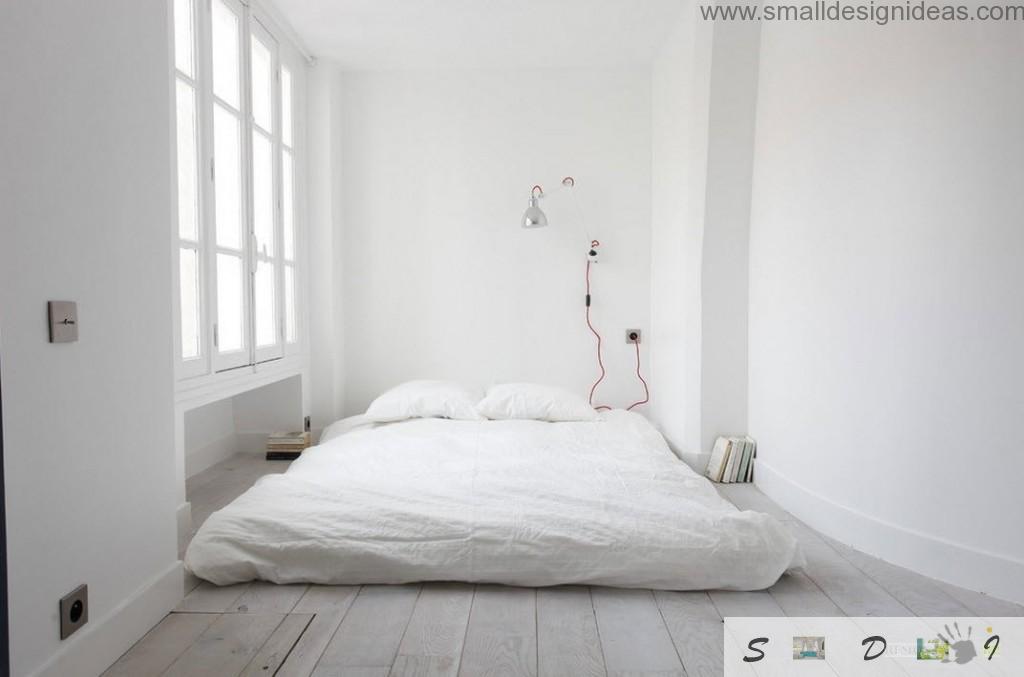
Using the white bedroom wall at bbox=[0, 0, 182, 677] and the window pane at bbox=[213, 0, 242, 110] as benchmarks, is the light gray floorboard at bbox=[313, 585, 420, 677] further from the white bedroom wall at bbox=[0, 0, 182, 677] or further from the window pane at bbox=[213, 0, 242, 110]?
the window pane at bbox=[213, 0, 242, 110]

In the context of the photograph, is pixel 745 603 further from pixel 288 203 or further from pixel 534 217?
pixel 288 203

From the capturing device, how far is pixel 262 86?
11.5 ft

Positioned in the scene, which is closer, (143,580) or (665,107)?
(143,580)

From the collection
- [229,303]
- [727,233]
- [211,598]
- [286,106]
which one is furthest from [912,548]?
[286,106]

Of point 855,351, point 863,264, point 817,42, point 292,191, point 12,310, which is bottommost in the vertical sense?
point 855,351

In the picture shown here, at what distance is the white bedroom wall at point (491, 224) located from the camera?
4273mm

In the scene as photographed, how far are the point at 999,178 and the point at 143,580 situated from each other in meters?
2.50

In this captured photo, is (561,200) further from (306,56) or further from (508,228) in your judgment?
(306,56)

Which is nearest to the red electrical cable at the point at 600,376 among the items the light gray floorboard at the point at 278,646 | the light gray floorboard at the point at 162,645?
the light gray floorboard at the point at 278,646

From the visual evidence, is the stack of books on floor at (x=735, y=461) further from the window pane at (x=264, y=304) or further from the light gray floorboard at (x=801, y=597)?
the window pane at (x=264, y=304)

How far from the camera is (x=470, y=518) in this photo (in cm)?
216

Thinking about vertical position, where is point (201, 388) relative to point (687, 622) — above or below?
above

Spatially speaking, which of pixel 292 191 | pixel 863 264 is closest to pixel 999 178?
pixel 863 264

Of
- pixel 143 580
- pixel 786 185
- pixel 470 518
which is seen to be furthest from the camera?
pixel 786 185
